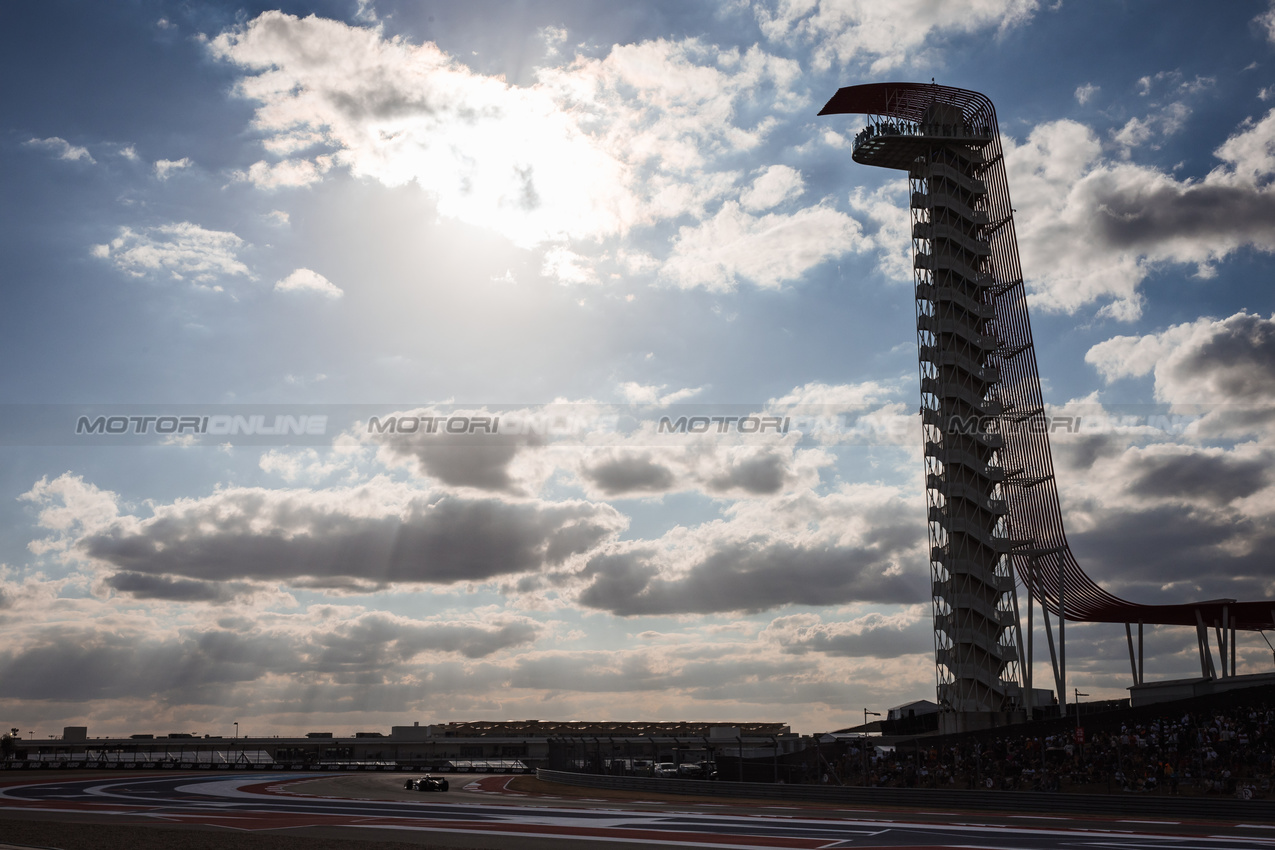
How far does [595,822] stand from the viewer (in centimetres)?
3238

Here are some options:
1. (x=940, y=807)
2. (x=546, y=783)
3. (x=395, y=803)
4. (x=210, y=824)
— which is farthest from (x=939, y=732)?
(x=210, y=824)

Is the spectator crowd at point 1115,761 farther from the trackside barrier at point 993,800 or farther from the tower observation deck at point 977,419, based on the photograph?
the tower observation deck at point 977,419

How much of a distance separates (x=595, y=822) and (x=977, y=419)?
1856 inches

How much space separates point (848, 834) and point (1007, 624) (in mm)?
43202

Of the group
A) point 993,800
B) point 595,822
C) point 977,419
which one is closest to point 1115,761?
point 993,800

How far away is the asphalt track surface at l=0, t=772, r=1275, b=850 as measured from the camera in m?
25.9

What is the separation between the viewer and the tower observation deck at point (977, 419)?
213 feet

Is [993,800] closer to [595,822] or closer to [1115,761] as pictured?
[1115,761]

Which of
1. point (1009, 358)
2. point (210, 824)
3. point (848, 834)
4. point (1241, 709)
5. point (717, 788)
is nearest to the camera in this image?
point (848, 834)

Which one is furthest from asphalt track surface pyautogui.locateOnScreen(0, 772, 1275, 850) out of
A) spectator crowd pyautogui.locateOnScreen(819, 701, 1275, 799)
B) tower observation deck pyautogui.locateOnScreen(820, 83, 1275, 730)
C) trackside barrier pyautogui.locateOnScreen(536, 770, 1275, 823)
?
tower observation deck pyautogui.locateOnScreen(820, 83, 1275, 730)

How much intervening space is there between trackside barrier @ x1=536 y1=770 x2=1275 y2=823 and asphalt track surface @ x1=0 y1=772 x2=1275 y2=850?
113 centimetres

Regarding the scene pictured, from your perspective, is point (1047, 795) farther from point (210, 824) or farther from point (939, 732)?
point (939, 732)

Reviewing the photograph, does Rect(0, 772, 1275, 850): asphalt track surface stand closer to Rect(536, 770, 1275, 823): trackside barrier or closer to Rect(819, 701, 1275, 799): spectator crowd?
Rect(536, 770, 1275, 823): trackside barrier

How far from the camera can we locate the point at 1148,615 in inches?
2319
